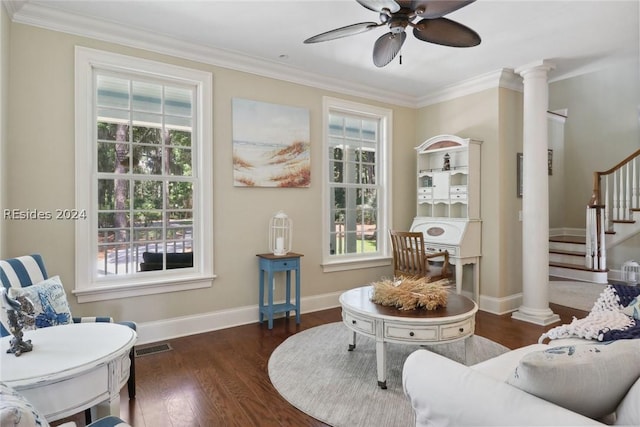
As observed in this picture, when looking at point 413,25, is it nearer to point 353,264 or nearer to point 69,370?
point 69,370

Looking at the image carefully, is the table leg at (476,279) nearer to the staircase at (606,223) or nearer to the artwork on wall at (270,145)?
the artwork on wall at (270,145)

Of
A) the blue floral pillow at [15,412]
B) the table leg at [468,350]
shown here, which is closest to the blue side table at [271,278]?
the table leg at [468,350]

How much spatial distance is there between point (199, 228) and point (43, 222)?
126cm

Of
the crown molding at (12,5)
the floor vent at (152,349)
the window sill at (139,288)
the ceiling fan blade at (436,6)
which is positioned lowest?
the floor vent at (152,349)

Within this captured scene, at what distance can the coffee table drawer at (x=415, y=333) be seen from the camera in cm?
239

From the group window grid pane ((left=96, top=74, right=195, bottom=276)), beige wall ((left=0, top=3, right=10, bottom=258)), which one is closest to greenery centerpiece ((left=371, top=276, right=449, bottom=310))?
window grid pane ((left=96, top=74, right=195, bottom=276))

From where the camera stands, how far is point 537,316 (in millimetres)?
3922

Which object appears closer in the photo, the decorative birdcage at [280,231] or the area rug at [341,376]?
the area rug at [341,376]

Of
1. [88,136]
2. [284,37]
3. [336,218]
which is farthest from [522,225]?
[88,136]

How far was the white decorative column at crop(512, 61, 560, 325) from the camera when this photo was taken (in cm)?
396

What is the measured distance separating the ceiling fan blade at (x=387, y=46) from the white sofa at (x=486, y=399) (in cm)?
205

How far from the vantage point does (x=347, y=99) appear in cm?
462

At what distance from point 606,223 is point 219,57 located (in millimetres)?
6489

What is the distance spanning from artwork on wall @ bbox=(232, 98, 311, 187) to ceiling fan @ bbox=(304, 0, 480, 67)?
5.24ft
